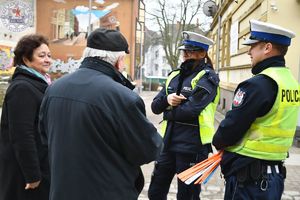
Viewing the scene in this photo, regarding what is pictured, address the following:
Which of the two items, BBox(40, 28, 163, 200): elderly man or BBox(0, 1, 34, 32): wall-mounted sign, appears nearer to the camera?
BBox(40, 28, 163, 200): elderly man

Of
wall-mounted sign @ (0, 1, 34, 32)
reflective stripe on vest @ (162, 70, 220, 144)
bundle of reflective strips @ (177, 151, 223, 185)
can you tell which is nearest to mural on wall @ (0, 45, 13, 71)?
wall-mounted sign @ (0, 1, 34, 32)

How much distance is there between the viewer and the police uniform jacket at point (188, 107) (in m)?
3.70

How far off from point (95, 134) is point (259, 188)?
1295 millimetres

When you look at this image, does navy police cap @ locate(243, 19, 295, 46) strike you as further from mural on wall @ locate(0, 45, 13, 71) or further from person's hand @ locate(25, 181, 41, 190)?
mural on wall @ locate(0, 45, 13, 71)

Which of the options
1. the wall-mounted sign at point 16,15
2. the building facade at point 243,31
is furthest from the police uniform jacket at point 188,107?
the wall-mounted sign at point 16,15

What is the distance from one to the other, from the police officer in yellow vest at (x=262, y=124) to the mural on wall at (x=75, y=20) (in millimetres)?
31500

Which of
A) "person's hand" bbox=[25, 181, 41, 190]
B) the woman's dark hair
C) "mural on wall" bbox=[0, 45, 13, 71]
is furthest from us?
"mural on wall" bbox=[0, 45, 13, 71]

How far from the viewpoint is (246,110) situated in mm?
2742

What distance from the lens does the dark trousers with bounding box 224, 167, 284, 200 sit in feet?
9.21

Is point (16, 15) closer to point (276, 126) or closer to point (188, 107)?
point (188, 107)

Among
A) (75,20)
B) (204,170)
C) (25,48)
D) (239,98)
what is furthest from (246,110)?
(75,20)

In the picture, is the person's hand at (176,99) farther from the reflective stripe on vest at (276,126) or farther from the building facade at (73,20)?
the building facade at (73,20)

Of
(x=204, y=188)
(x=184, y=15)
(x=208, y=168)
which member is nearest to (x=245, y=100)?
(x=208, y=168)

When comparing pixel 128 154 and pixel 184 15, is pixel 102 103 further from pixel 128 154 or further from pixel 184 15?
pixel 184 15
